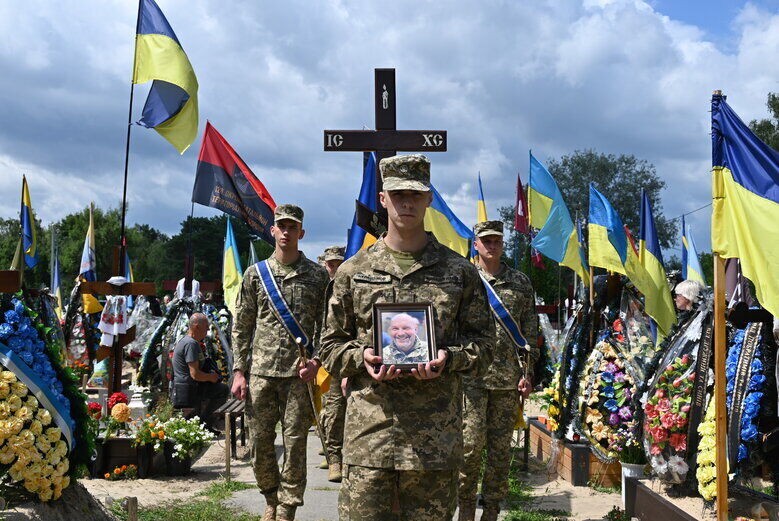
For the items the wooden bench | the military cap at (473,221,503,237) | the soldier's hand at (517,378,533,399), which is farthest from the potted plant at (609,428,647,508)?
the wooden bench

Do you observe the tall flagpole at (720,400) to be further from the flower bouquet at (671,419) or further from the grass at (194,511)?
the grass at (194,511)

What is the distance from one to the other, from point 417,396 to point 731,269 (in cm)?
601

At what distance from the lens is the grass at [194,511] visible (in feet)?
21.5

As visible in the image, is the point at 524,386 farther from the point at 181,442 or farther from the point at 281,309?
the point at 181,442

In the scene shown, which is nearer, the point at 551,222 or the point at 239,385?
the point at 239,385

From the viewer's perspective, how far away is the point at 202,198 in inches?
377

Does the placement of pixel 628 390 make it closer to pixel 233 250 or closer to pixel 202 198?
pixel 202 198

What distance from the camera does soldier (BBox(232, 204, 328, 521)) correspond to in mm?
6297

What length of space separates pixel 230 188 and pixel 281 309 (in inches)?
139

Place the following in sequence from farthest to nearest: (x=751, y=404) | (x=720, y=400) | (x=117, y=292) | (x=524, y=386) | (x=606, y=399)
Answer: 1. (x=117, y=292)
2. (x=606, y=399)
3. (x=524, y=386)
4. (x=751, y=404)
5. (x=720, y=400)

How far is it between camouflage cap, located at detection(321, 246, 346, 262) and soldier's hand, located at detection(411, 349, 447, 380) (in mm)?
6157

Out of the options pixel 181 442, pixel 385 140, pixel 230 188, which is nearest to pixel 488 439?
pixel 385 140

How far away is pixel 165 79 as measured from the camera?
10.3m

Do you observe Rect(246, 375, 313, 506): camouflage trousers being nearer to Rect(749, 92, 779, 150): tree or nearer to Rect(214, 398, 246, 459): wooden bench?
Rect(214, 398, 246, 459): wooden bench
